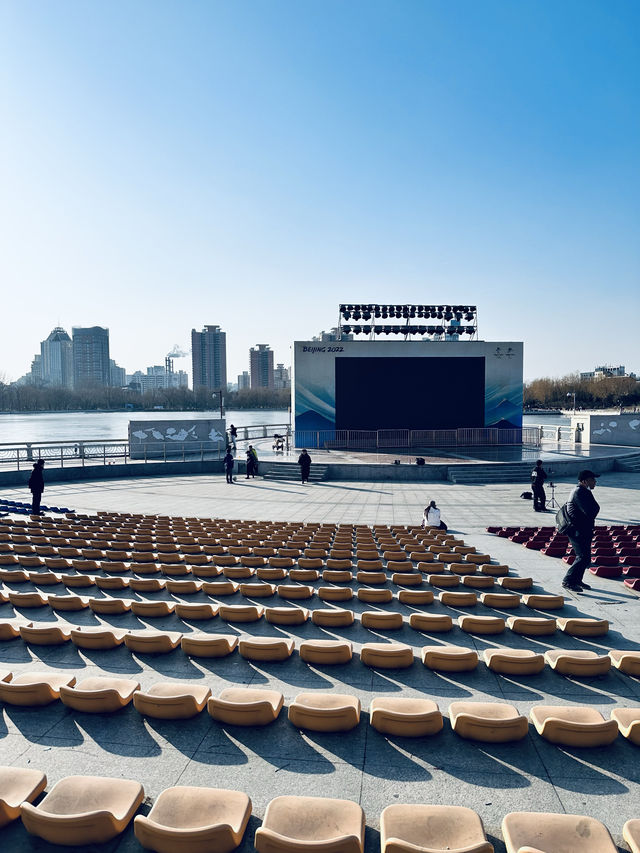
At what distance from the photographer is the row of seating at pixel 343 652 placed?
555 centimetres

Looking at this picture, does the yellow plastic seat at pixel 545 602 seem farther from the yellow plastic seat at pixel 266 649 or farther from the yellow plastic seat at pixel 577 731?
the yellow plastic seat at pixel 266 649

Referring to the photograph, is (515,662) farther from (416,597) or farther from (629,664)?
(416,597)

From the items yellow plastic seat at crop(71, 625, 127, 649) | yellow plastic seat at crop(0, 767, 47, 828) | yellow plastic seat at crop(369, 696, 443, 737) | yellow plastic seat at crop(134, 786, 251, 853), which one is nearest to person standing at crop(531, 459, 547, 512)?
yellow plastic seat at crop(369, 696, 443, 737)

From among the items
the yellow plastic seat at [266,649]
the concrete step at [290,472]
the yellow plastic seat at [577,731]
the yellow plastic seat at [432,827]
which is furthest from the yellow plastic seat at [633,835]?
the concrete step at [290,472]

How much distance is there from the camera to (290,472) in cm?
2686

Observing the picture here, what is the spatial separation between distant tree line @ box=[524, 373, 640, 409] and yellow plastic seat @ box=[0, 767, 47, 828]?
98.8 m

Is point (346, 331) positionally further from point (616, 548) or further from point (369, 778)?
point (369, 778)

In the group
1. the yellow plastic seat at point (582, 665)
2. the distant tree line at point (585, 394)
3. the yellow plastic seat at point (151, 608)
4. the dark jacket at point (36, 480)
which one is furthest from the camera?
the distant tree line at point (585, 394)

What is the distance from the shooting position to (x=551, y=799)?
379 cm

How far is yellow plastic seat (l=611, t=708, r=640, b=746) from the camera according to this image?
14.1ft

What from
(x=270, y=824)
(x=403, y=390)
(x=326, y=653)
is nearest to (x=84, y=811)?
(x=270, y=824)

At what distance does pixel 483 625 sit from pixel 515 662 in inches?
46.8

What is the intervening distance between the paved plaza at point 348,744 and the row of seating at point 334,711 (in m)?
0.10

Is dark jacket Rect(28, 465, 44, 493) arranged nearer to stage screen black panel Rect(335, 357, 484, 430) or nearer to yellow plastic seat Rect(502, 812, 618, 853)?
yellow plastic seat Rect(502, 812, 618, 853)
